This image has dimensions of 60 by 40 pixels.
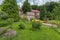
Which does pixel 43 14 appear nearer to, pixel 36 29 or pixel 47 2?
pixel 47 2

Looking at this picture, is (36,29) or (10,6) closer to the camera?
(36,29)

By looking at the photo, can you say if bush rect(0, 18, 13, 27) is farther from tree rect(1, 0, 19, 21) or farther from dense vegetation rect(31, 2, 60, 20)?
dense vegetation rect(31, 2, 60, 20)

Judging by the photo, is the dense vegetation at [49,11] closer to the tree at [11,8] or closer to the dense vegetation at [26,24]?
the dense vegetation at [26,24]

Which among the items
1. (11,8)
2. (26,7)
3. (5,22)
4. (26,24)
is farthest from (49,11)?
(5,22)

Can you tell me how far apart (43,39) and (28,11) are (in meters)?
7.95

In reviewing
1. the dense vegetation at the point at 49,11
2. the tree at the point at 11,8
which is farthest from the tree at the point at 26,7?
the tree at the point at 11,8

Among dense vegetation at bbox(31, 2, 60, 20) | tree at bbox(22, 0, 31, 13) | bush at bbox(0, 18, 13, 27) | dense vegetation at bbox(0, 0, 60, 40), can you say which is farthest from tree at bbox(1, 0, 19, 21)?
tree at bbox(22, 0, 31, 13)

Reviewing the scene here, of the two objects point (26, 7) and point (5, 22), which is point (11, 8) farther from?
point (26, 7)

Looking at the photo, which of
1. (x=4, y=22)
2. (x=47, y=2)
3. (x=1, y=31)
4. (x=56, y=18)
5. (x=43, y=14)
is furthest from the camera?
(x=47, y=2)

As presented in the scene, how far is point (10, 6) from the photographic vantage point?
35.1ft

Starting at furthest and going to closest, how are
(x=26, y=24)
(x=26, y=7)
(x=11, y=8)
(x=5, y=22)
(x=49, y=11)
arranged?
(x=26, y=7), (x=49, y=11), (x=11, y=8), (x=26, y=24), (x=5, y=22)

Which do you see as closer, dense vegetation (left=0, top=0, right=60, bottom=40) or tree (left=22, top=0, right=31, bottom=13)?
dense vegetation (left=0, top=0, right=60, bottom=40)

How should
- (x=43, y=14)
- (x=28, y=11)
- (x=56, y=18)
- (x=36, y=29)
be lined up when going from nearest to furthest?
(x=36, y=29)
(x=56, y=18)
(x=43, y=14)
(x=28, y=11)

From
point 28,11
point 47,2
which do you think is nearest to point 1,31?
point 28,11
